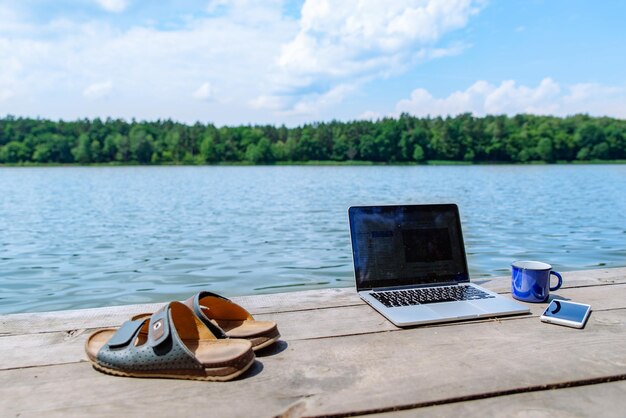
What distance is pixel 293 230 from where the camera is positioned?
12.8 meters

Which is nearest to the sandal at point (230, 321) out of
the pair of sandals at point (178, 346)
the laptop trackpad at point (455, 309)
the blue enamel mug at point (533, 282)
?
the pair of sandals at point (178, 346)

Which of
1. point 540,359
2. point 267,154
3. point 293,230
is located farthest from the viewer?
point 267,154

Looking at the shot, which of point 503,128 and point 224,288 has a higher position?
point 503,128

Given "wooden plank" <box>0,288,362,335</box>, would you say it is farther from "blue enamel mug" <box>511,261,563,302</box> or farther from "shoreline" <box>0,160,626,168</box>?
"shoreline" <box>0,160,626,168</box>

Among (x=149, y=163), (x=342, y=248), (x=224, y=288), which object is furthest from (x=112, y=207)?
(x=149, y=163)

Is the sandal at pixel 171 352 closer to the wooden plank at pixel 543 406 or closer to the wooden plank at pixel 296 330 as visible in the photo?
the wooden plank at pixel 296 330

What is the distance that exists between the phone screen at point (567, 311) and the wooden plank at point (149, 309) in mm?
473

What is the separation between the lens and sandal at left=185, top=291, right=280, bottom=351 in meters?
1.75

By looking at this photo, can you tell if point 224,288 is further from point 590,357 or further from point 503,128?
point 503,128

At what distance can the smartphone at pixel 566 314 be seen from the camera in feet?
6.78

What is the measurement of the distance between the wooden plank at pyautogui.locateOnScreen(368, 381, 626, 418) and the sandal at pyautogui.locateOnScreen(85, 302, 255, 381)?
0.50 meters

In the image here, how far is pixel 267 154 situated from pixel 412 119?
31675 mm

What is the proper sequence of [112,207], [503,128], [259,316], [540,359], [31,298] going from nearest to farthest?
[540,359] → [259,316] → [31,298] → [112,207] → [503,128]

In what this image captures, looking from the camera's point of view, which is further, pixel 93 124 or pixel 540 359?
pixel 93 124
